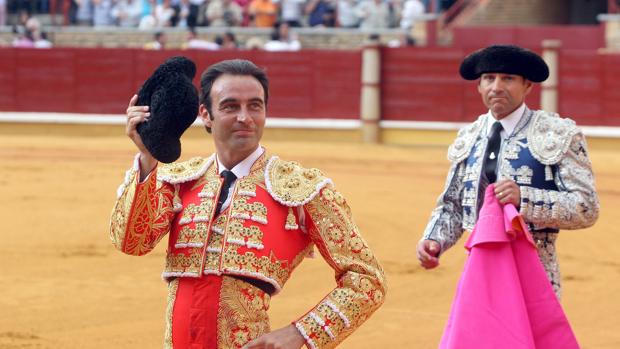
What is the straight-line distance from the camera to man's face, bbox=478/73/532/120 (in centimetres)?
392

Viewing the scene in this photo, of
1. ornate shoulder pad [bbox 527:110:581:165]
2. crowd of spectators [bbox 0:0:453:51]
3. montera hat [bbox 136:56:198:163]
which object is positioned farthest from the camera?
crowd of spectators [bbox 0:0:453:51]

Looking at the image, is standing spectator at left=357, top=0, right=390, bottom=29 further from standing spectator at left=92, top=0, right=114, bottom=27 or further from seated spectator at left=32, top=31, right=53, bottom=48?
seated spectator at left=32, top=31, right=53, bottom=48

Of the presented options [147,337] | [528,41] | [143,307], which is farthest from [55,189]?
[528,41]

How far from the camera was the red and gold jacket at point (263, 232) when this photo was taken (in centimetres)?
267

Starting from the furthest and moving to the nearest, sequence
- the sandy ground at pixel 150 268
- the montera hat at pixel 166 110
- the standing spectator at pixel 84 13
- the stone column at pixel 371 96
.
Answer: the standing spectator at pixel 84 13 → the stone column at pixel 371 96 → the sandy ground at pixel 150 268 → the montera hat at pixel 166 110

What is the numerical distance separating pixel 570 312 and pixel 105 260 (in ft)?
9.37

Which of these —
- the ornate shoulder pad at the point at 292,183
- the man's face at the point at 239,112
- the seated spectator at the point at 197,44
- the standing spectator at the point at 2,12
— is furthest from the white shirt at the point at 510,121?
the standing spectator at the point at 2,12

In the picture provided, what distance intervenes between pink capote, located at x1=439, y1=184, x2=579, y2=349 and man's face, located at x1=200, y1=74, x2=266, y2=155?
1.08m

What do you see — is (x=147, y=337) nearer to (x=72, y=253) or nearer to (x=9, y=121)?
(x=72, y=253)

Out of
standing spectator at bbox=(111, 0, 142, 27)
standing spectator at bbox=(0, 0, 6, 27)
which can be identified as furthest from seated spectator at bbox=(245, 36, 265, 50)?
standing spectator at bbox=(0, 0, 6, 27)

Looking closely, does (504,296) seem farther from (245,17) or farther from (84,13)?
(84,13)

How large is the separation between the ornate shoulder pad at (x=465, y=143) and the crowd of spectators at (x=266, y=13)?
528 inches

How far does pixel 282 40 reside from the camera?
17.0m

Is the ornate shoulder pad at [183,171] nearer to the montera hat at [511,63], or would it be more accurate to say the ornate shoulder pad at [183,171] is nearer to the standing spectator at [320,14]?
the montera hat at [511,63]
